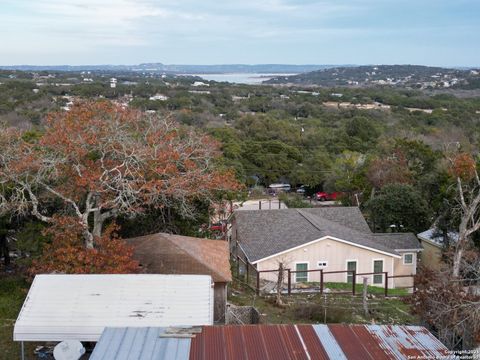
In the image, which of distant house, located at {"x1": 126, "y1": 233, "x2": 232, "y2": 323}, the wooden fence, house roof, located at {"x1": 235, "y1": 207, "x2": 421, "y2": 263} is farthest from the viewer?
house roof, located at {"x1": 235, "y1": 207, "x2": 421, "y2": 263}

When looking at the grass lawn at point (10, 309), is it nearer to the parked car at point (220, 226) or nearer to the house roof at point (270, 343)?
the house roof at point (270, 343)

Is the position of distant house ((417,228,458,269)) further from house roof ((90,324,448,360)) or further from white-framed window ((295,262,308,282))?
house roof ((90,324,448,360))

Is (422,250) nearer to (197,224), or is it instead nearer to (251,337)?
(197,224)

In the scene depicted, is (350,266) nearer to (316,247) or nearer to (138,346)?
(316,247)

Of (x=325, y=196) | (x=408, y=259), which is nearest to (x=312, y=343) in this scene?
(x=408, y=259)

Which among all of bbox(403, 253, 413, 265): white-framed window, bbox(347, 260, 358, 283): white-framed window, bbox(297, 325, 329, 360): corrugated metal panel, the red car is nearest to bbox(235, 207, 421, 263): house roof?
bbox(403, 253, 413, 265): white-framed window

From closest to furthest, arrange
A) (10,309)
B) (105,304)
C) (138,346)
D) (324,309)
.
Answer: (138,346) < (105,304) < (10,309) < (324,309)

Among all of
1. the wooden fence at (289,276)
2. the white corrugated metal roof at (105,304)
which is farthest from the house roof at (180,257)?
the white corrugated metal roof at (105,304)

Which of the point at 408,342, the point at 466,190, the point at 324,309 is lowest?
the point at 324,309
